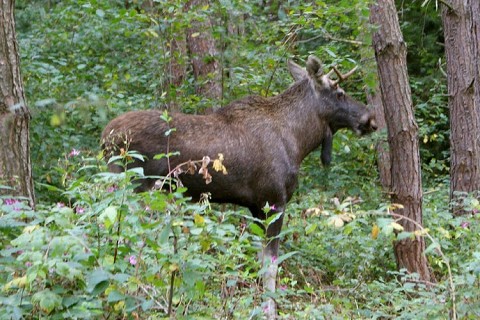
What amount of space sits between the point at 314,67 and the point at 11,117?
4521 mm

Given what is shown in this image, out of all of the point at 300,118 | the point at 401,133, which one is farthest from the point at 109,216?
the point at 300,118

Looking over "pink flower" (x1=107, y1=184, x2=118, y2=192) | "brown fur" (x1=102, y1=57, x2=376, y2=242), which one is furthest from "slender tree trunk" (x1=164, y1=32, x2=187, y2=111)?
"pink flower" (x1=107, y1=184, x2=118, y2=192)

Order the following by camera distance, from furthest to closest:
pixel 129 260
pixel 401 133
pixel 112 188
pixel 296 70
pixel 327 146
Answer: pixel 327 146 → pixel 296 70 → pixel 401 133 → pixel 112 188 → pixel 129 260

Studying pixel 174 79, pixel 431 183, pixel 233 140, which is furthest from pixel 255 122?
pixel 431 183

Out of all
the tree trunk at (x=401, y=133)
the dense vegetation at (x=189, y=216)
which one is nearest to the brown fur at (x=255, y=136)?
the dense vegetation at (x=189, y=216)

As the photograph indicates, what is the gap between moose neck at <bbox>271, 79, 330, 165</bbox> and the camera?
352 inches

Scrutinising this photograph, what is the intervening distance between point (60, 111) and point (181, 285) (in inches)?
51.3

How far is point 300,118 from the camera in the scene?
29.9 ft

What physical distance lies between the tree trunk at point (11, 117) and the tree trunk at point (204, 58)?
4.59 metres

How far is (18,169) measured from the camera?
215 inches

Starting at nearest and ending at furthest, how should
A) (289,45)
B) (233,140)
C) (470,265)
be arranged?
(470,265) → (233,140) → (289,45)

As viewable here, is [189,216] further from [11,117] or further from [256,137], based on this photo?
[256,137]

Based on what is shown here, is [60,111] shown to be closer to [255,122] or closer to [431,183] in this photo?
[255,122]

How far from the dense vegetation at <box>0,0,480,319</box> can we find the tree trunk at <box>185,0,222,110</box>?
210 mm
